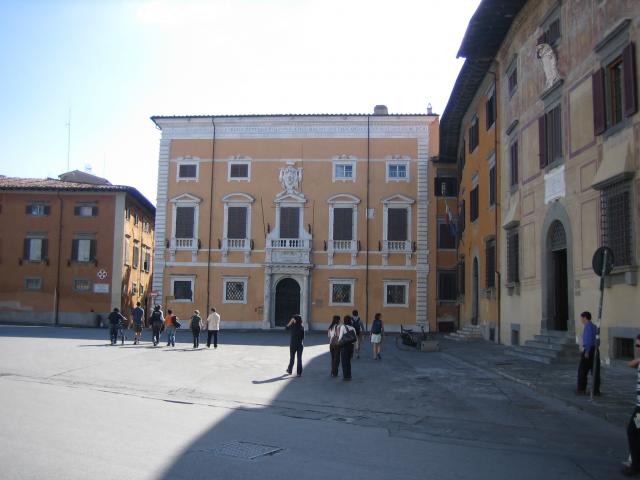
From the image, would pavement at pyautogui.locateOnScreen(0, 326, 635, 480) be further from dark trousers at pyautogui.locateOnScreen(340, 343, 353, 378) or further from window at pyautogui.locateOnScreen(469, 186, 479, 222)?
window at pyautogui.locateOnScreen(469, 186, 479, 222)

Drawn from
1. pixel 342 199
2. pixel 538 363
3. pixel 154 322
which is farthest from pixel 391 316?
pixel 538 363

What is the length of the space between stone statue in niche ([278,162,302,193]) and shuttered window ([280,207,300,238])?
122cm

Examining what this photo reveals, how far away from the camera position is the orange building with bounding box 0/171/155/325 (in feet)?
146

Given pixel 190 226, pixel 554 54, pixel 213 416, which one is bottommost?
pixel 213 416

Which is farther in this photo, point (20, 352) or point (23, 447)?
point (20, 352)

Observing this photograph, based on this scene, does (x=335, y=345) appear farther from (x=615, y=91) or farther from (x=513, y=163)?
(x=513, y=163)

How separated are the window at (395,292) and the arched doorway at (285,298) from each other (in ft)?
17.3

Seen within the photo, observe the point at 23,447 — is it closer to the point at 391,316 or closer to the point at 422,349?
the point at 422,349

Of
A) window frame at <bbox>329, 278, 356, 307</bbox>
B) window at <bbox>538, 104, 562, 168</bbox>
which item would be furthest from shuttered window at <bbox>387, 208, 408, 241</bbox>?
window at <bbox>538, 104, 562, 168</bbox>

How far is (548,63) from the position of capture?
19.2m

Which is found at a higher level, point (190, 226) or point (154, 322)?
point (190, 226)

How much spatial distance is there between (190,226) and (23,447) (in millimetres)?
32799

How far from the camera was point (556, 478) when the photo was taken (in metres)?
6.79

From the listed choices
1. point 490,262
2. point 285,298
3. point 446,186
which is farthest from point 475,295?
point 285,298
